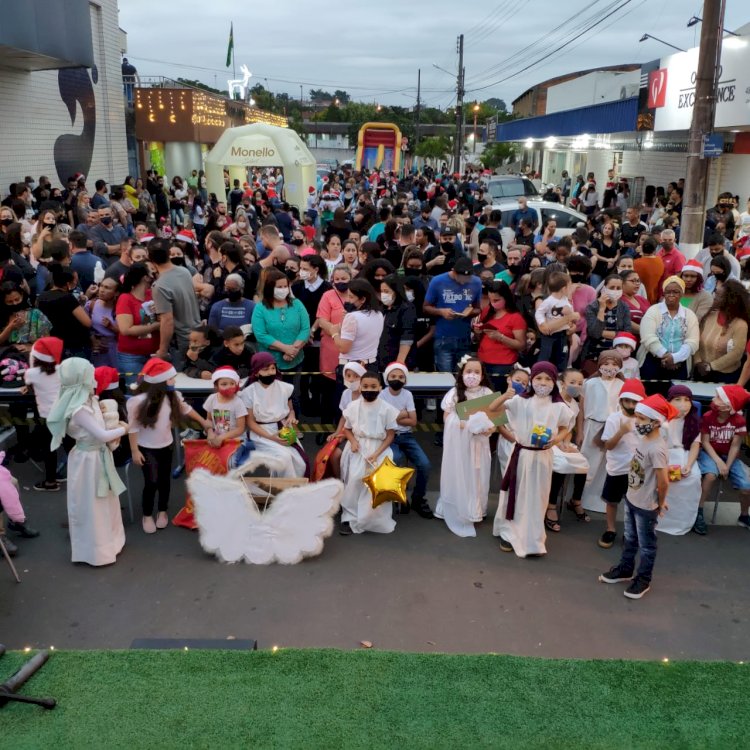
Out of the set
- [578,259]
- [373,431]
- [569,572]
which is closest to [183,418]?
[373,431]

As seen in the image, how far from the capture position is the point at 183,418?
21.6 feet

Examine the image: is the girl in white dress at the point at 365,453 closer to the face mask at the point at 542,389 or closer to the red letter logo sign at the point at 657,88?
the face mask at the point at 542,389

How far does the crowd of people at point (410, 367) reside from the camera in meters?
6.12

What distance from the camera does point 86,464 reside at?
589 cm

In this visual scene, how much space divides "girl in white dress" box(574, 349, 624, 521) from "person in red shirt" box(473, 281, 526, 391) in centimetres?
100

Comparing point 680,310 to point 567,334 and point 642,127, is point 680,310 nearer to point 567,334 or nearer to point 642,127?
point 567,334

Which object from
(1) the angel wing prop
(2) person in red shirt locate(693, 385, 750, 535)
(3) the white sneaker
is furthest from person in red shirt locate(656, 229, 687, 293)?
(3) the white sneaker

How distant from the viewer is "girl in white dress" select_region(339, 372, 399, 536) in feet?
21.3

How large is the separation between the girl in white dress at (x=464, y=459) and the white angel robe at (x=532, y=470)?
0.41m

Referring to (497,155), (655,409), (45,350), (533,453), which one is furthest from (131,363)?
(497,155)

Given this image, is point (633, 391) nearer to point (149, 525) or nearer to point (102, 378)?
point (149, 525)

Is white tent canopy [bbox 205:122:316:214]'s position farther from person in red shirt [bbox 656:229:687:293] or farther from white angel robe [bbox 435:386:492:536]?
white angel robe [bbox 435:386:492:536]

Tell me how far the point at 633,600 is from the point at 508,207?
13.0 meters

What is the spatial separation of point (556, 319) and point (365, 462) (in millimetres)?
2459
